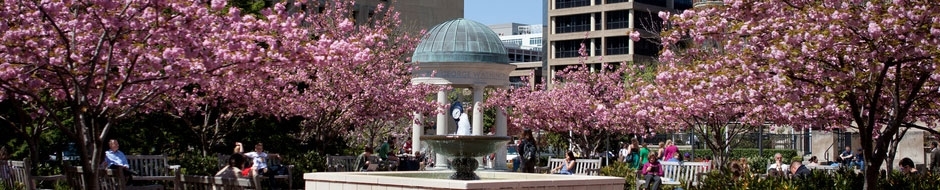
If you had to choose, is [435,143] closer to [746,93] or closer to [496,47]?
[746,93]

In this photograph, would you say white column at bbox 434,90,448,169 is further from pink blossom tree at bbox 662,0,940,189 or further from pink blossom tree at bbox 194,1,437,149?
pink blossom tree at bbox 662,0,940,189

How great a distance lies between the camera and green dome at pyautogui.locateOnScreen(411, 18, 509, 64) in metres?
36.2

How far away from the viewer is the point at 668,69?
59.9 ft

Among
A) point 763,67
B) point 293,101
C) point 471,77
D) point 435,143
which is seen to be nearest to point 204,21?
point 435,143

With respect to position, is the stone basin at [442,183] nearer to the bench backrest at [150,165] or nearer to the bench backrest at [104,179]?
the bench backrest at [104,179]

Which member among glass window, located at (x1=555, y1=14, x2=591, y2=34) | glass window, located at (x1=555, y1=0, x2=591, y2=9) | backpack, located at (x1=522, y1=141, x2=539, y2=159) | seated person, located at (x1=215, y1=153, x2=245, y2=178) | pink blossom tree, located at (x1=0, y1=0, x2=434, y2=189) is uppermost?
glass window, located at (x1=555, y1=0, x2=591, y2=9)

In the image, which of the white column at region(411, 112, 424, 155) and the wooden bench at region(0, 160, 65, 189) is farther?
the white column at region(411, 112, 424, 155)

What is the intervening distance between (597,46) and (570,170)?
7655 cm

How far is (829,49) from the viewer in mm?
13625

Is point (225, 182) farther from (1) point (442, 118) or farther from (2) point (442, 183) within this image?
(1) point (442, 118)

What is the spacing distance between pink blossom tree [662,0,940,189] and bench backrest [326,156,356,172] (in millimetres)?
Result: 9878

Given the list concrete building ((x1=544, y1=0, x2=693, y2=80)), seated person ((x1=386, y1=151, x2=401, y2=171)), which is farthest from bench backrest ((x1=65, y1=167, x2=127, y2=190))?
concrete building ((x1=544, y1=0, x2=693, y2=80))

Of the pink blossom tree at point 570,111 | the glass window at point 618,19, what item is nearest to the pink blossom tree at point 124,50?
the pink blossom tree at point 570,111

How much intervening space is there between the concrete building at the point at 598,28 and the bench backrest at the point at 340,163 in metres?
68.5
